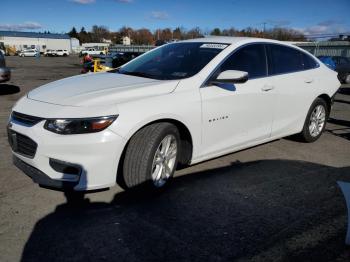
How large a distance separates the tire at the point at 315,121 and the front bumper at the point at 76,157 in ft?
11.5

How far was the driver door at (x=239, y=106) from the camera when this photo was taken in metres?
3.90

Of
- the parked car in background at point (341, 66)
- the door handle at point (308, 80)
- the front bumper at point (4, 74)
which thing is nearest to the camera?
the door handle at point (308, 80)

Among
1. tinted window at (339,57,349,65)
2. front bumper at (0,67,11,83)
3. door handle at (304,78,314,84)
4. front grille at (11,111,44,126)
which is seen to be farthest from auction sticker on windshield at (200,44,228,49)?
tinted window at (339,57,349,65)

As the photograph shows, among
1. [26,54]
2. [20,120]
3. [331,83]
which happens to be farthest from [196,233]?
[26,54]

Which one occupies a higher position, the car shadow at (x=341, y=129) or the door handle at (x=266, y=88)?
the door handle at (x=266, y=88)

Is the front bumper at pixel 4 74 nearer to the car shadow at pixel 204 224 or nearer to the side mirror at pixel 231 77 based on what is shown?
the car shadow at pixel 204 224

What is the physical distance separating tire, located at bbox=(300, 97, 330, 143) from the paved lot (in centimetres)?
113

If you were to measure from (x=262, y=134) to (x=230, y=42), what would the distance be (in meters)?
1.28

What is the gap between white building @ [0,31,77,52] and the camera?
9188 centimetres

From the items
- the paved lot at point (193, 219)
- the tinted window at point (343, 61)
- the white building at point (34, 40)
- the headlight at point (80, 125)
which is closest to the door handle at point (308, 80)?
the paved lot at point (193, 219)

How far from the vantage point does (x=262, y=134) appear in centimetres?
470

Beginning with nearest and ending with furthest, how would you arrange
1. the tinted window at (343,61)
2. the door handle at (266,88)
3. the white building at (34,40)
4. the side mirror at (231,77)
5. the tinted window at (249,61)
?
the side mirror at (231,77)
the tinted window at (249,61)
the door handle at (266,88)
the tinted window at (343,61)
the white building at (34,40)

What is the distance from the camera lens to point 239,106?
165 inches

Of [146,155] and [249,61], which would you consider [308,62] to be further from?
[146,155]
